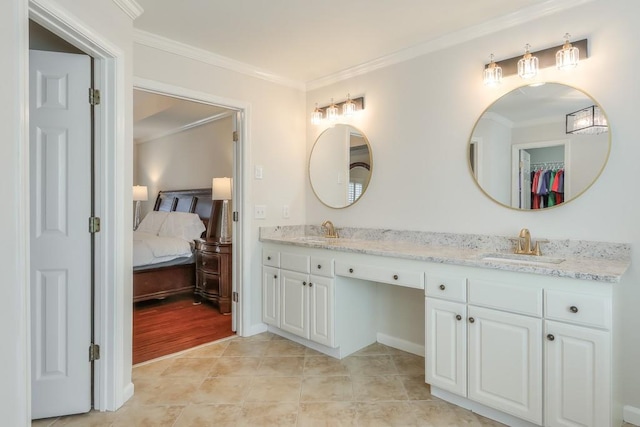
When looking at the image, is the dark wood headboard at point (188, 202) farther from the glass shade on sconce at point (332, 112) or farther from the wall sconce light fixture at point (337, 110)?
the glass shade on sconce at point (332, 112)

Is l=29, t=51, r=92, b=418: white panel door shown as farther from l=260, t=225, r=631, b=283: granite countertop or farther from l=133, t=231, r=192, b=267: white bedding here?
l=133, t=231, r=192, b=267: white bedding

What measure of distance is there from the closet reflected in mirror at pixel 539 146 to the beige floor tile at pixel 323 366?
160 cm

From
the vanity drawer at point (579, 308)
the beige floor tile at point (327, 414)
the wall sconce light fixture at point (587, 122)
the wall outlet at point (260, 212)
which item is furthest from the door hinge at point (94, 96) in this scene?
the wall sconce light fixture at point (587, 122)

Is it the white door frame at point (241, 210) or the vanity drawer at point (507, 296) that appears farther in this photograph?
the white door frame at point (241, 210)

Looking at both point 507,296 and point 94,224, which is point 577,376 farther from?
point 94,224

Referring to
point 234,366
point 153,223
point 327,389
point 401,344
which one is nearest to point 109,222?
point 234,366

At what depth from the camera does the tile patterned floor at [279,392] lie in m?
2.03

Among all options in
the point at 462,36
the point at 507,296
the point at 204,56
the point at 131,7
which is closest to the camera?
the point at 507,296

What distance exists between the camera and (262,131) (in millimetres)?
3412

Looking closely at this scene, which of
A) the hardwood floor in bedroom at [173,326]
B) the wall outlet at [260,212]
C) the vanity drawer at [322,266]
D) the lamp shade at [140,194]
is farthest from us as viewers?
the lamp shade at [140,194]

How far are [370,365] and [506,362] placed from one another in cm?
107

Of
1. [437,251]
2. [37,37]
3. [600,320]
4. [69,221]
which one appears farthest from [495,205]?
[37,37]

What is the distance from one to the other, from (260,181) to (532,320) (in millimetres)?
2382

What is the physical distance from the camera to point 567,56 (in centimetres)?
210
